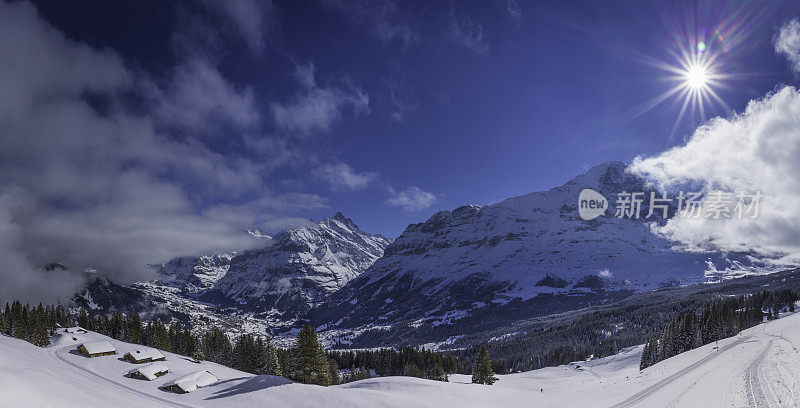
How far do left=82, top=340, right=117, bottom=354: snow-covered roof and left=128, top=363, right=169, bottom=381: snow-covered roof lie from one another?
1855 cm

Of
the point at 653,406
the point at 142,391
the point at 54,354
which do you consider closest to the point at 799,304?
the point at 653,406

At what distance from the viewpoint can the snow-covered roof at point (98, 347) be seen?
73500mm

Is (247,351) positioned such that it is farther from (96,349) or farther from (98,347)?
(96,349)

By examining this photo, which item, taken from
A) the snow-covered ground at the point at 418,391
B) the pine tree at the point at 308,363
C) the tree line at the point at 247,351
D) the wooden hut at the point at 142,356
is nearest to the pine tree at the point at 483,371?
the tree line at the point at 247,351

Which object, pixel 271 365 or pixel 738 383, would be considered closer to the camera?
pixel 738 383

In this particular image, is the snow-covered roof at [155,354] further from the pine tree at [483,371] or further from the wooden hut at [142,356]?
the pine tree at [483,371]

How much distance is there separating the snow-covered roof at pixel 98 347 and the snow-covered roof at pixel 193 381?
115 feet

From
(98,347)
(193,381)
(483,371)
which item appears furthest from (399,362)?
(98,347)

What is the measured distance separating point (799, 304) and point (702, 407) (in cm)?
16780

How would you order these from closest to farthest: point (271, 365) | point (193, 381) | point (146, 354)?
point (193, 381)
point (146, 354)
point (271, 365)

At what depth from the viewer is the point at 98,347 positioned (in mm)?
75062

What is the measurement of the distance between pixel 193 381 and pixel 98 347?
134 ft

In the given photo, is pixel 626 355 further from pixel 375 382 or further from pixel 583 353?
pixel 375 382

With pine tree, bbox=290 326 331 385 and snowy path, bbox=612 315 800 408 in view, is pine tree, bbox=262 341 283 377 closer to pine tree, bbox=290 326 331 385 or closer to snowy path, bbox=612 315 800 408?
pine tree, bbox=290 326 331 385
